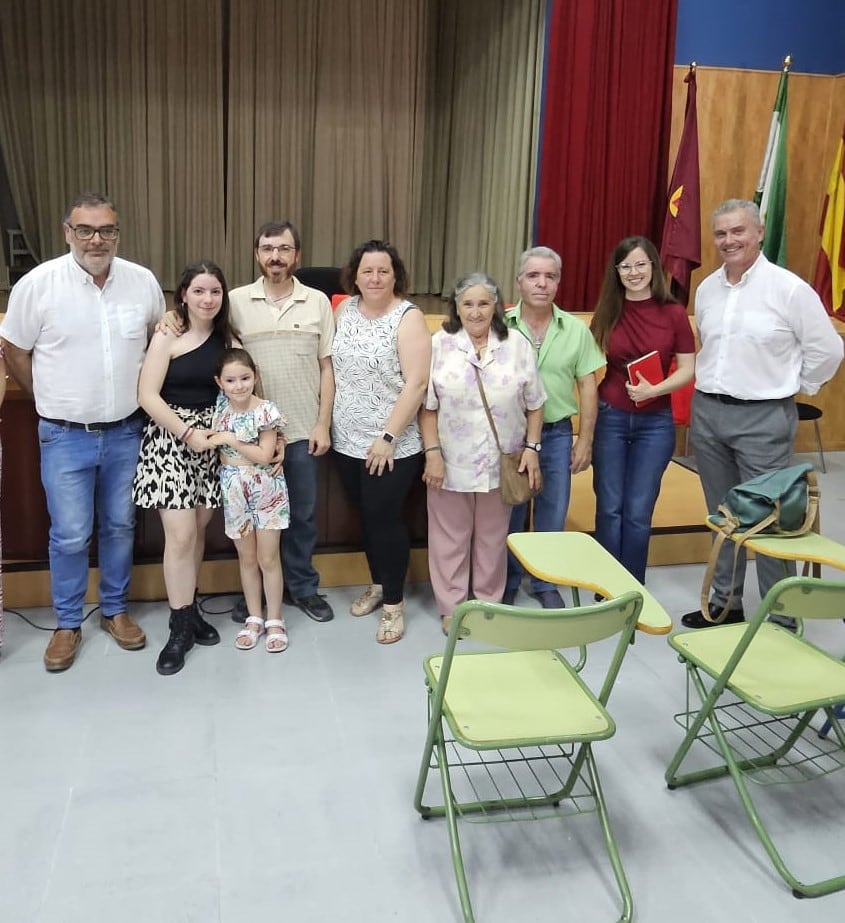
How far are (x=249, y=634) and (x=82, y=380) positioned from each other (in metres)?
1.10

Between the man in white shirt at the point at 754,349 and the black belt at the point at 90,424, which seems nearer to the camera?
the black belt at the point at 90,424

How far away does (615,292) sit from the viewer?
358cm

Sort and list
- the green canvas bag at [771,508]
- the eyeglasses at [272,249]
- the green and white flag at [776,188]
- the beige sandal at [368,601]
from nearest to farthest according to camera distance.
Answer: the green canvas bag at [771,508], the eyeglasses at [272,249], the beige sandal at [368,601], the green and white flag at [776,188]

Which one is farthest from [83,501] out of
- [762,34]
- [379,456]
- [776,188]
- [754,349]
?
[762,34]

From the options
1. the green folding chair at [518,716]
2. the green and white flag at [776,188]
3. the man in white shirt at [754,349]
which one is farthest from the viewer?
the green and white flag at [776,188]

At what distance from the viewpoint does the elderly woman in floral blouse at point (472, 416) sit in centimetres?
327

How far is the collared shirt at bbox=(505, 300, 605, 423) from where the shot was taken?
3477mm

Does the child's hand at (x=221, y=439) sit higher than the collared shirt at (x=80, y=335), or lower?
lower

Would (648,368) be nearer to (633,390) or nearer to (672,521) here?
(633,390)

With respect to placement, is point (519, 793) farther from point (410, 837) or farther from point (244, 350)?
point (244, 350)

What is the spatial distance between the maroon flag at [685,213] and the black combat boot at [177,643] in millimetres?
4219

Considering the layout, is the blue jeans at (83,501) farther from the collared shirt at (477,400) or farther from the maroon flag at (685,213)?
the maroon flag at (685,213)

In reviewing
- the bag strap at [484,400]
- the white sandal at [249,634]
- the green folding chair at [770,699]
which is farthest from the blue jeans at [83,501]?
the green folding chair at [770,699]

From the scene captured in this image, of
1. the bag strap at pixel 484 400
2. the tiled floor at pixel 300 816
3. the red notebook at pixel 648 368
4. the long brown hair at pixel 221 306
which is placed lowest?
the tiled floor at pixel 300 816
